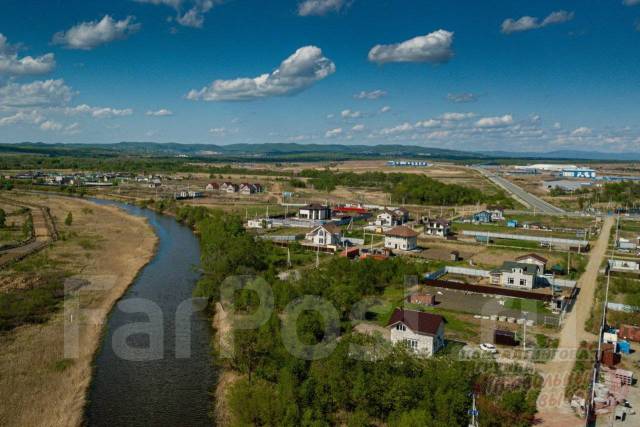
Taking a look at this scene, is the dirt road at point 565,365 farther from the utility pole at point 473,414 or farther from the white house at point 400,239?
the white house at point 400,239

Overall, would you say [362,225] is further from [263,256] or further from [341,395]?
[341,395]

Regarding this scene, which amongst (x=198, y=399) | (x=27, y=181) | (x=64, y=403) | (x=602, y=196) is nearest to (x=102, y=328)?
(x=64, y=403)

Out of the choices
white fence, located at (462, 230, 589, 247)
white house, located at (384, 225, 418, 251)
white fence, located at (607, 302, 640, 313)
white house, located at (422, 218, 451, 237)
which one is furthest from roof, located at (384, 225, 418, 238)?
white fence, located at (607, 302, 640, 313)

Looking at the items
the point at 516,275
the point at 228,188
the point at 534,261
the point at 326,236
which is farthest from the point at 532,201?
the point at 516,275

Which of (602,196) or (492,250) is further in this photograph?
(602,196)

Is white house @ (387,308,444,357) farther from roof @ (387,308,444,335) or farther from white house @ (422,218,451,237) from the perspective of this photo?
white house @ (422,218,451,237)

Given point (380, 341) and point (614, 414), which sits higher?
point (380, 341)

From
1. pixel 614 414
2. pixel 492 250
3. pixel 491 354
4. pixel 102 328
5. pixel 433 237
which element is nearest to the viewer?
pixel 614 414
